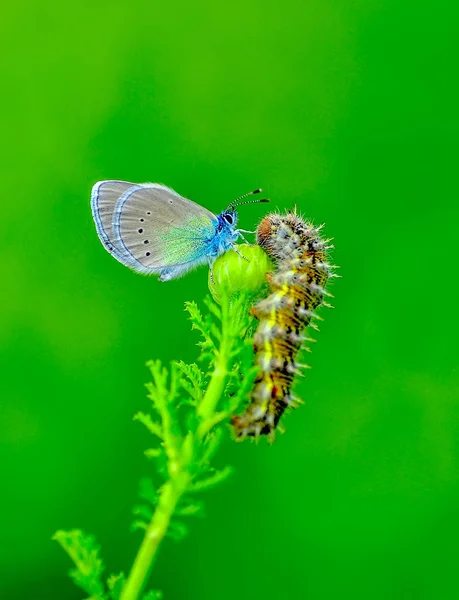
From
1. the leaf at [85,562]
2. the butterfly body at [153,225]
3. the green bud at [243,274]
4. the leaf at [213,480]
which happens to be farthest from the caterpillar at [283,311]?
the leaf at [85,562]

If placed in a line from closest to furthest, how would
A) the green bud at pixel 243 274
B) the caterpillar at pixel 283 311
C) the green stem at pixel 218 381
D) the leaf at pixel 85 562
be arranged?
the leaf at pixel 85 562, the green stem at pixel 218 381, the caterpillar at pixel 283 311, the green bud at pixel 243 274

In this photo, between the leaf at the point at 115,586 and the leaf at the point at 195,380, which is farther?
the leaf at the point at 195,380

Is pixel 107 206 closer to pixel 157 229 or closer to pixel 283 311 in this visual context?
pixel 157 229

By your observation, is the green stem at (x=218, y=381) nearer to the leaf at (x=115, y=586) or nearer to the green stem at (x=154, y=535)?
the green stem at (x=154, y=535)

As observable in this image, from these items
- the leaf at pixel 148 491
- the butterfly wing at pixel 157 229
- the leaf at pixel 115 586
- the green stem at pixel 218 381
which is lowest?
the leaf at pixel 115 586

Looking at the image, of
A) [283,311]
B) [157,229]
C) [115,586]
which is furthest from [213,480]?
[157,229]

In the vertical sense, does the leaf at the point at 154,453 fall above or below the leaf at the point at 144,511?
above

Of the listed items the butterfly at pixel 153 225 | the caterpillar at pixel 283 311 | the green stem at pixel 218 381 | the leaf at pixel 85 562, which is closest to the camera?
the leaf at pixel 85 562
